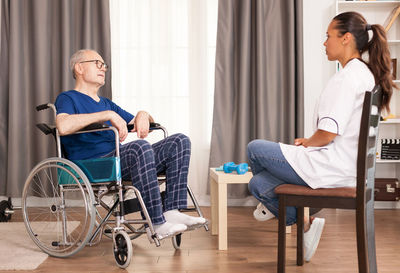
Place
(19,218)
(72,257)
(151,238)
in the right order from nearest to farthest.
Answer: (151,238)
(72,257)
(19,218)

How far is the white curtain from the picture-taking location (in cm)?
383

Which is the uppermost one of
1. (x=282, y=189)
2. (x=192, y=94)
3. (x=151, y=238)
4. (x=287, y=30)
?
(x=287, y=30)

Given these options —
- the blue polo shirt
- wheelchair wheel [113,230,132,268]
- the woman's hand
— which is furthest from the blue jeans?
the blue polo shirt

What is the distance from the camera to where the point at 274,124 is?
3.72 m

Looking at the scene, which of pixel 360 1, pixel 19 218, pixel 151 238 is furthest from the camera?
pixel 360 1

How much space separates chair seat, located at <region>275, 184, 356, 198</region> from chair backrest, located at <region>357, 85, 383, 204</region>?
0.05 meters

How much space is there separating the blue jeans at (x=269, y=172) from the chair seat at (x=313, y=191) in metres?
0.06

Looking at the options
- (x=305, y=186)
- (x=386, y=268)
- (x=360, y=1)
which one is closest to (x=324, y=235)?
(x=386, y=268)

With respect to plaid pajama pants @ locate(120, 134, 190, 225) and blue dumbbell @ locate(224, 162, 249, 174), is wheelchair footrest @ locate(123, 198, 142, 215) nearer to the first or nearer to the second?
plaid pajama pants @ locate(120, 134, 190, 225)

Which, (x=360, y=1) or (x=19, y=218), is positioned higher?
(x=360, y=1)

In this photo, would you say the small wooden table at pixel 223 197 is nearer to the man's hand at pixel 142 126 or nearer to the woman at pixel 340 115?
the man's hand at pixel 142 126

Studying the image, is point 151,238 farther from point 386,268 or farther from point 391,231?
point 391,231

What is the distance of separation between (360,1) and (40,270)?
9.41ft

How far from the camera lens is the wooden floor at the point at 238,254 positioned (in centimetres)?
213
